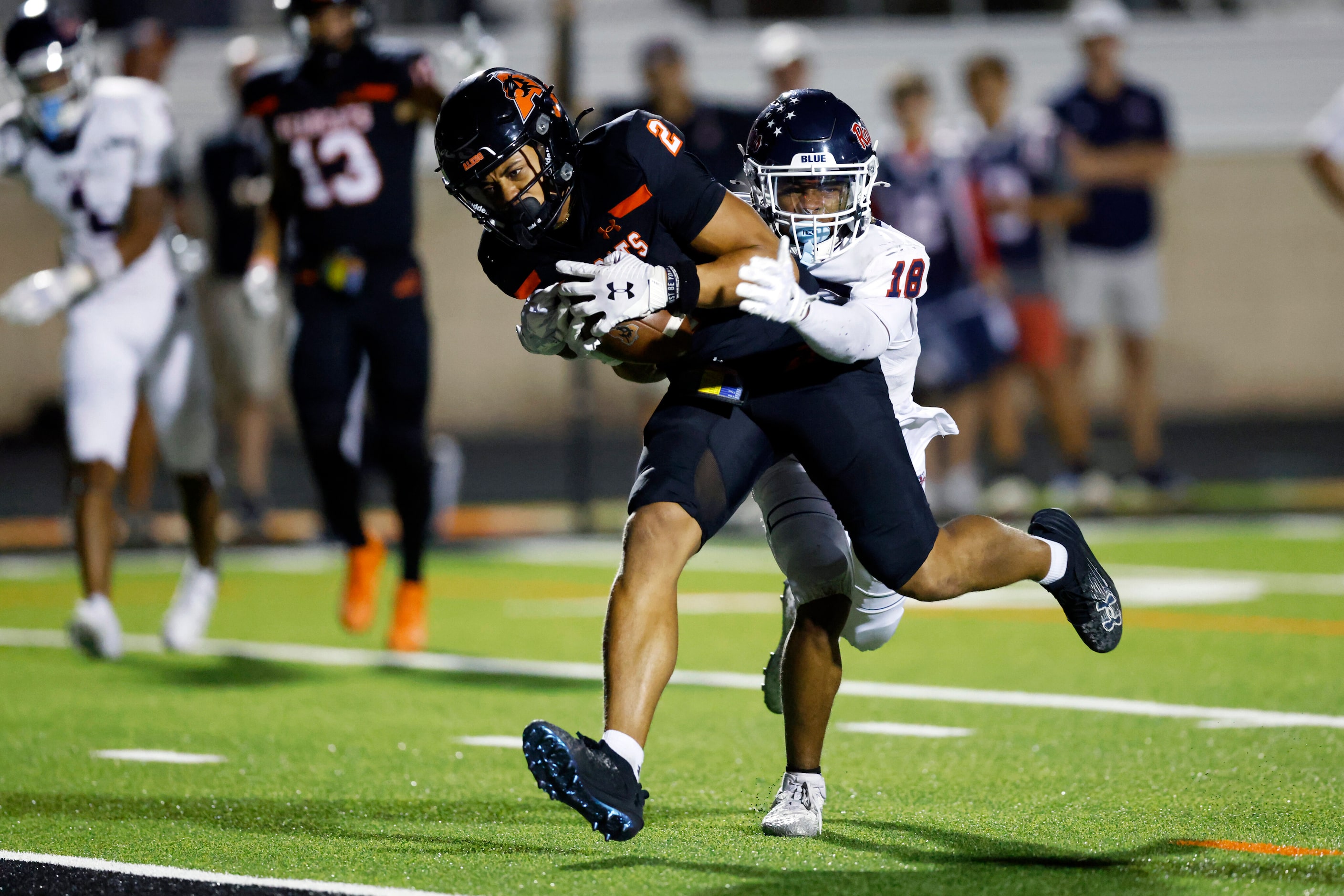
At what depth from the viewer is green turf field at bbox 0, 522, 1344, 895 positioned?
357 centimetres

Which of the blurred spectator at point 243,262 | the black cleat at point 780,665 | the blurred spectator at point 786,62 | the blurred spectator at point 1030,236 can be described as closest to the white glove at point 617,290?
the black cleat at point 780,665

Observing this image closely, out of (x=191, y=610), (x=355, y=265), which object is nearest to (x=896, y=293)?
(x=355, y=265)

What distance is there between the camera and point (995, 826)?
3871 mm

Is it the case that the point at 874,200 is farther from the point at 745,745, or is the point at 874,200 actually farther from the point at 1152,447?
the point at 745,745

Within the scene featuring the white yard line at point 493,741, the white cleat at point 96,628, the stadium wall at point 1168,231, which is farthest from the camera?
the stadium wall at point 1168,231

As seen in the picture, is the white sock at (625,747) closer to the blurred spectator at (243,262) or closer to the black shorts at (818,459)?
the black shorts at (818,459)

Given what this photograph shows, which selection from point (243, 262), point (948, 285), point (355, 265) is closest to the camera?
point (355, 265)

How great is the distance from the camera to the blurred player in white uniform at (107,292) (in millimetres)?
6715

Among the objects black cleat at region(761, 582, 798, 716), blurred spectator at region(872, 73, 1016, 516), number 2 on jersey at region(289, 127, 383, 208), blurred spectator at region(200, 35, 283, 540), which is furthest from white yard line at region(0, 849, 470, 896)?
blurred spectator at region(872, 73, 1016, 516)

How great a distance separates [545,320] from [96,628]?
3.27 meters

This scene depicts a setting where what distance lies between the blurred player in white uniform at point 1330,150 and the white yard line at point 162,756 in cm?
495

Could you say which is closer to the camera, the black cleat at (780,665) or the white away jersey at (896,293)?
the white away jersey at (896,293)

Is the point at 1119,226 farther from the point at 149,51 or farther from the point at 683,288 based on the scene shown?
the point at 683,288

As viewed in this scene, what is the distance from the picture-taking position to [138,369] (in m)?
6.96
